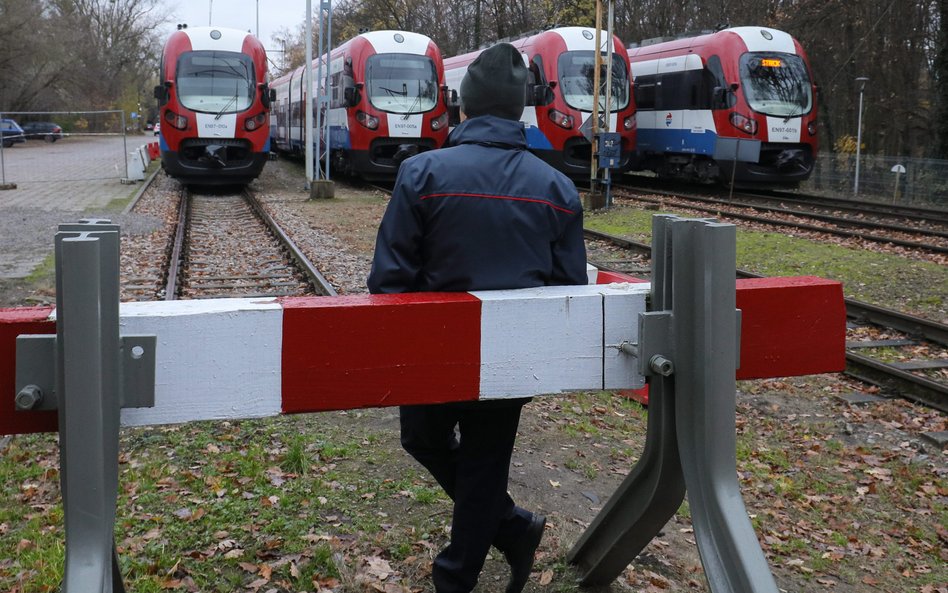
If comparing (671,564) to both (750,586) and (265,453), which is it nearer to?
(750,586)

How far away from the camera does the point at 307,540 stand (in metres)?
3.82

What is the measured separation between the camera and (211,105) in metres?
20.6

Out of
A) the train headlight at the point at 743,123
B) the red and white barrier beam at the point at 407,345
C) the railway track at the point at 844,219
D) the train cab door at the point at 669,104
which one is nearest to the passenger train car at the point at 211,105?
the railway track at the point at 844,219

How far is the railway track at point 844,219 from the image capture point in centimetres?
1374

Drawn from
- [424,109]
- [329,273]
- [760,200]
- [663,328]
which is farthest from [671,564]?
[424,109]

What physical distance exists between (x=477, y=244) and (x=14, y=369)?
4.12 ft

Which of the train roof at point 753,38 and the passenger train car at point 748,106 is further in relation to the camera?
the train roof at point 753,38

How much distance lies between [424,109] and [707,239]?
66.1 ft

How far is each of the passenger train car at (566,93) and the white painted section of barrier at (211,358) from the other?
63.8 feet

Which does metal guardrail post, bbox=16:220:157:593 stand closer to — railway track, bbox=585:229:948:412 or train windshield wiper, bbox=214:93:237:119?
railway track, bbox=585:229:948:412

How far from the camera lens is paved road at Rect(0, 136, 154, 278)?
40.9 feet

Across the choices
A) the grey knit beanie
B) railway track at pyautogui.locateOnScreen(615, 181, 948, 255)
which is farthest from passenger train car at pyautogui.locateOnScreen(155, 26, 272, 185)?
the grey knit beanie

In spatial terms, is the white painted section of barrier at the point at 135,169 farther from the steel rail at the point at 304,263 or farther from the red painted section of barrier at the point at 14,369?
the red painted section of barrier at the point at 14,369

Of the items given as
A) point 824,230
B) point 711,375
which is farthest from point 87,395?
point 824,230
